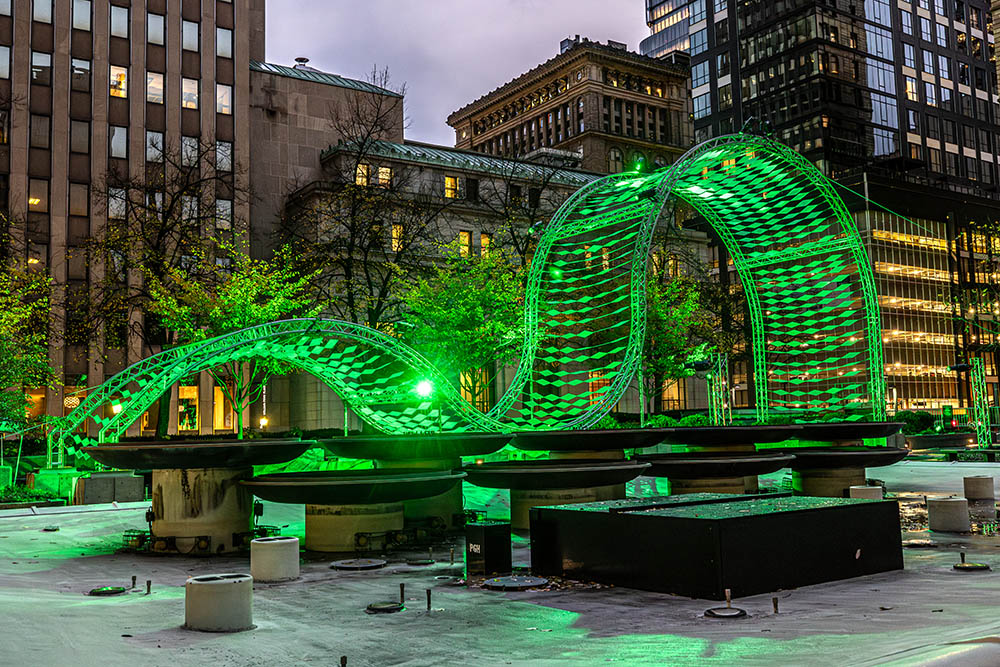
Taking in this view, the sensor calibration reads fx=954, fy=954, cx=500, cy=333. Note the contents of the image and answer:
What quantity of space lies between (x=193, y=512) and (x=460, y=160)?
177 feet

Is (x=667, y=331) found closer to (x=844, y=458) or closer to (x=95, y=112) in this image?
(x=844, y=458)

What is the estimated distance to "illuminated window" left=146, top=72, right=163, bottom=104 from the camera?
66.5m

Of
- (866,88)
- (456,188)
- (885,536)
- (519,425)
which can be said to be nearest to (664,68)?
(866,88)

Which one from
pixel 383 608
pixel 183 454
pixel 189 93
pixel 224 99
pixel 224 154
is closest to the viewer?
pixel 383 608

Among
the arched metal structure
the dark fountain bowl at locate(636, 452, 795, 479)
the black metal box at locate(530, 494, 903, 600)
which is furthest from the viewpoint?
the arched metal structure

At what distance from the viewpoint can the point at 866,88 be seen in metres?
124

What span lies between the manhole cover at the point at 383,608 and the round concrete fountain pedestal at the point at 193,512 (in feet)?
23.6

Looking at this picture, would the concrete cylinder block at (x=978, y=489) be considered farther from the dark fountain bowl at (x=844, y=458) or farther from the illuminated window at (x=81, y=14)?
the illuminated window at (x=81, y=14)

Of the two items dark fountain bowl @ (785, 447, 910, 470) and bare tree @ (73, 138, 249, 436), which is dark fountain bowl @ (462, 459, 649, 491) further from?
bare tree @ (73, 138, 249, 436)

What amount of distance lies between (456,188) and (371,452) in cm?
4756

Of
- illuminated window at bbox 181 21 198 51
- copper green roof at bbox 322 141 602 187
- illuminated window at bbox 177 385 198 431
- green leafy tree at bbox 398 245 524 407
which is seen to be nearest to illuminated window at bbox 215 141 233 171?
copper green roof at bbox 322 141 602 187

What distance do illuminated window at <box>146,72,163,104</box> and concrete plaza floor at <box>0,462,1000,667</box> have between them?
57.6m

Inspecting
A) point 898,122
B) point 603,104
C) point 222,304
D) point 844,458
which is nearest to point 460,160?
point 222,304

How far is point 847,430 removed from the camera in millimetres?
26922
